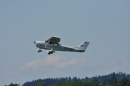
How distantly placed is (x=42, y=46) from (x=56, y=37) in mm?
2349

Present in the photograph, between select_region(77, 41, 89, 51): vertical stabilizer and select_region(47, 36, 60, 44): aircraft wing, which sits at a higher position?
select_region(77, 41, 89, 51): vertical stabilizer

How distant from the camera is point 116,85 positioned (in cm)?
17350

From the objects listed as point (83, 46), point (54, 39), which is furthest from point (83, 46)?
point (54, 39)

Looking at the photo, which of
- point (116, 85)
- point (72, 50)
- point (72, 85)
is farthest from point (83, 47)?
point (116, 85)

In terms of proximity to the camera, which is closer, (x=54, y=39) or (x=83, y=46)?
(x=54, y=39)

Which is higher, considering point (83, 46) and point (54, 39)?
point (83, 46)

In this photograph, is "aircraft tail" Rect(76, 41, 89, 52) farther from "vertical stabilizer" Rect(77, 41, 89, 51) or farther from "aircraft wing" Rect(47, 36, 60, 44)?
"aircraft wing" Rect(47, 36, 60, 44)

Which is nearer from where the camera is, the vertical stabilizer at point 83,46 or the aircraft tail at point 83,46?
the aircraft tail at point 83,46

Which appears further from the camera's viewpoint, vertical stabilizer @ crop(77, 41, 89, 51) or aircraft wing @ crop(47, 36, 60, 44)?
vertical stabilizer @ crop(77, 41, 89, 51)

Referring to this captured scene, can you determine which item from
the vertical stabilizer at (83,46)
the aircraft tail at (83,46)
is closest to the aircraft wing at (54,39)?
the aircraft tail at (83,46)

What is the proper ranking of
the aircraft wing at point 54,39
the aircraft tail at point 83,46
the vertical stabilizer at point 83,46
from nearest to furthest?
1. the aircraft wing at point 54,39
2. the aircraft tail at point 83,46
3. the vertical stabilizer at point 83,46

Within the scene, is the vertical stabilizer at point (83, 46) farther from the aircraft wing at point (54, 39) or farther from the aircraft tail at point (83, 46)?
the aircraft wing at point (54, 39)

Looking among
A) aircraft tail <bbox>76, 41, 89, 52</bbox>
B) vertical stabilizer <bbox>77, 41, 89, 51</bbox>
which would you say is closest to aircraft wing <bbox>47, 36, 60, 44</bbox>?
aircraft tail <bbox>76, 41, 89, 52</bbox>

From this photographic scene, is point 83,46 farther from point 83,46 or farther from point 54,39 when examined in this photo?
point 54,39
